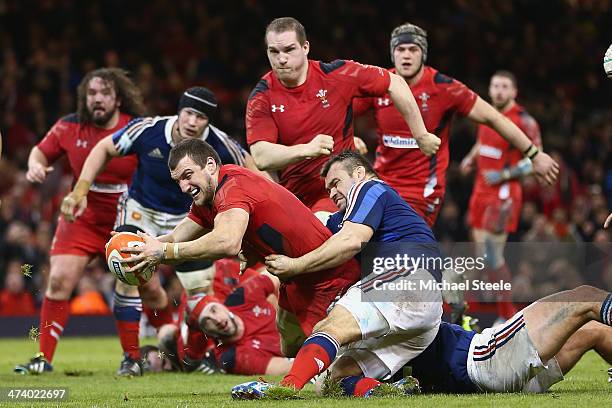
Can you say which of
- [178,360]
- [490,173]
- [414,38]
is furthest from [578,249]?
[178,360]

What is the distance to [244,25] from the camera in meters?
21.0

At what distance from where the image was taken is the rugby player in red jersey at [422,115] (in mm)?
9812

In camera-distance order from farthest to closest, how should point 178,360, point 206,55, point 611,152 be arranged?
point 206,55, point 611,152, point 178,360

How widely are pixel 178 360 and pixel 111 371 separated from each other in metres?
0.61

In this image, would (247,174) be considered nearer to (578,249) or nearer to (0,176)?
(578,249)

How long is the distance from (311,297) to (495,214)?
656 centimetres

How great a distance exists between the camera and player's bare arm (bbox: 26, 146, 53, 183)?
33.3 feet

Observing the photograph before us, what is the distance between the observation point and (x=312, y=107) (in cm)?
854

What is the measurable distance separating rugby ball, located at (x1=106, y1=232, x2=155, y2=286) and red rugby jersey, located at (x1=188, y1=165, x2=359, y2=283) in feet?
1.75

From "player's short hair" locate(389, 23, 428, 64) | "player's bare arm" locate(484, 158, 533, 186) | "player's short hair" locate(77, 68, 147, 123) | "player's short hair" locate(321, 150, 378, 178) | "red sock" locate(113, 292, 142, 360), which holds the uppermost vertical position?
"player's short hair" locate(389, 23, 428, 64)

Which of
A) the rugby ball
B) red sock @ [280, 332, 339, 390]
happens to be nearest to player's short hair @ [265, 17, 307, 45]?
the rugby ball

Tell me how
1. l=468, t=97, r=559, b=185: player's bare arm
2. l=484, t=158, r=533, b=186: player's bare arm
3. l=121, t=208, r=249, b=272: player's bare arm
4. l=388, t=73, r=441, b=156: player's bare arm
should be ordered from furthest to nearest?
l=484, t=158, r=533, b=186: player's bare arm, l=468, t=97, r=559, b=185: player's bare arm, l=388, t=73, r=441, b=156: player's bare arm, l=121, t=208, r=249, b=272: player's bare arm

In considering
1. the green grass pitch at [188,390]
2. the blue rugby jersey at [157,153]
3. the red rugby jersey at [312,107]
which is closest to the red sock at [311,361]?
the green grass pitch at [188,390]

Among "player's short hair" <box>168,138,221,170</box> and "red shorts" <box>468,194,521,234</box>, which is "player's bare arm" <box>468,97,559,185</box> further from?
"red shorts" <box>468,194,521,234</box>
